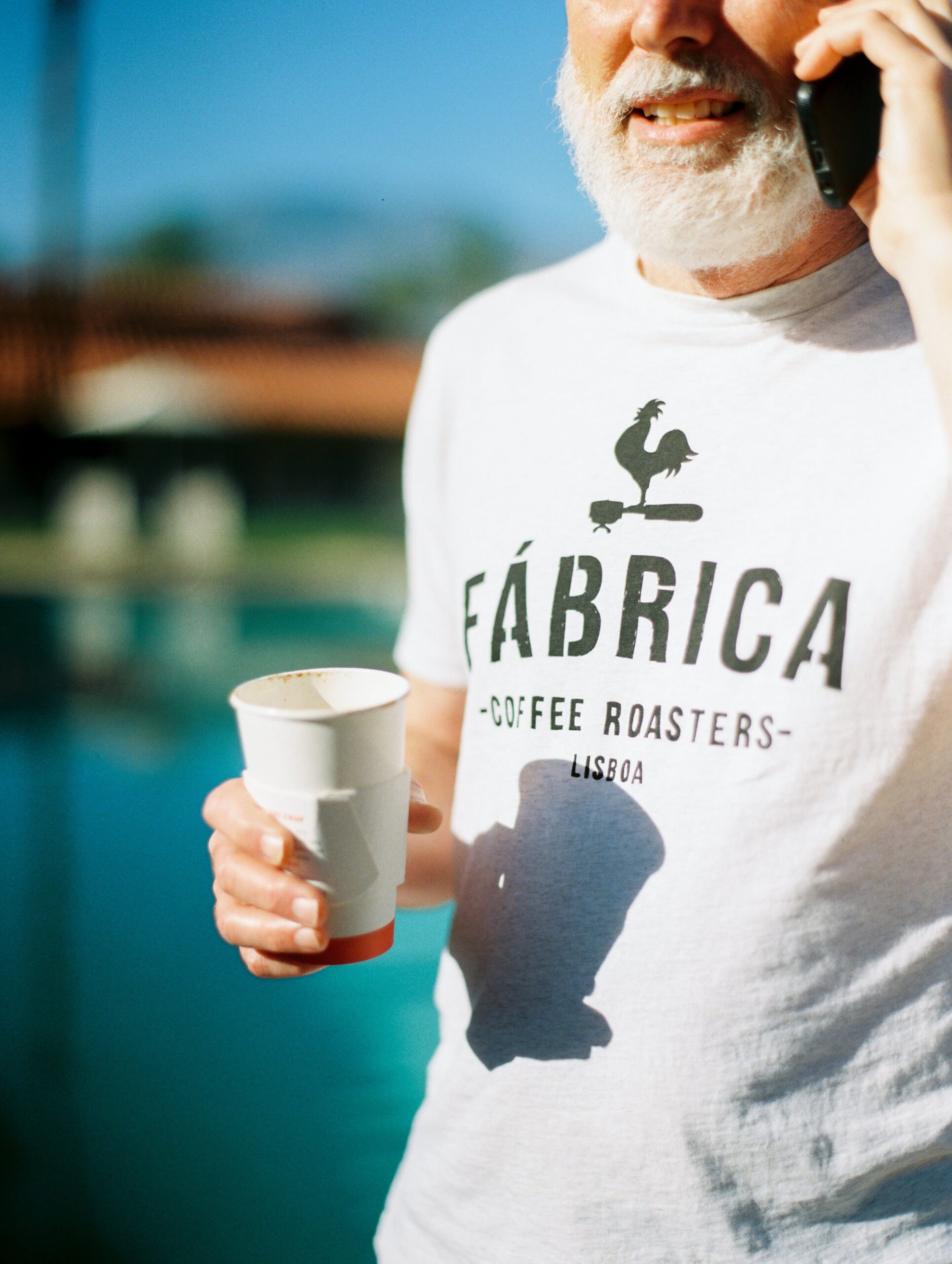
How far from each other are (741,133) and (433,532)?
21.4 inches

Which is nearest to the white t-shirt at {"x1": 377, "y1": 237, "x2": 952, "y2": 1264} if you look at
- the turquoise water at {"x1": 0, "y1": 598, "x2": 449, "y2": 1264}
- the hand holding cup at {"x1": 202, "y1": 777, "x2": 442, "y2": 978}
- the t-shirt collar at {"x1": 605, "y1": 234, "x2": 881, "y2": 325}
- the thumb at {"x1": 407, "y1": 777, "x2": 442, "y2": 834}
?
the t-shirt collar at {"x1": 605, "y1": 234, "x2": 881, "y2": 325}

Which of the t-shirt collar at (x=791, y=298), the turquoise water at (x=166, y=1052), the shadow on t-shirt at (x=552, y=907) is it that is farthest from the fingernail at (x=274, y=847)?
the turquoise water at (x=166, y=1052)

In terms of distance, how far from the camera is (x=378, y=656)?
31.0 feet

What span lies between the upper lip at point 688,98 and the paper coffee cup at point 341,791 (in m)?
A: 0.58

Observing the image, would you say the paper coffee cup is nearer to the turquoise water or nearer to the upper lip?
the upper lip

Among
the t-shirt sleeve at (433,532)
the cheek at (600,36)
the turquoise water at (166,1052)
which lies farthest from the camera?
the turquoise water at (166,1052)

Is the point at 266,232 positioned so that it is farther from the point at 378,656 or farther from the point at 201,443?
the point at 378,656

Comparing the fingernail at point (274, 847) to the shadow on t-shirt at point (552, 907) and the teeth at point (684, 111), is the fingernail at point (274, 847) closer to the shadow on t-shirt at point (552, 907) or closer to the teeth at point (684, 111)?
the shadow on t-shirt at point (552, 907)

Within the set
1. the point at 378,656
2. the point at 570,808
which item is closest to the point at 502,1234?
the point at 570,808

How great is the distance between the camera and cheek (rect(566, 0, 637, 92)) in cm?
97

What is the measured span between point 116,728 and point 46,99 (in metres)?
4.18

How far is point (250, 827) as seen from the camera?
0.80 metres

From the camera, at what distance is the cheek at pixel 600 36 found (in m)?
0.97

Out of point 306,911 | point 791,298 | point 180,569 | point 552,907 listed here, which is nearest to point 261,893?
point 306,911
